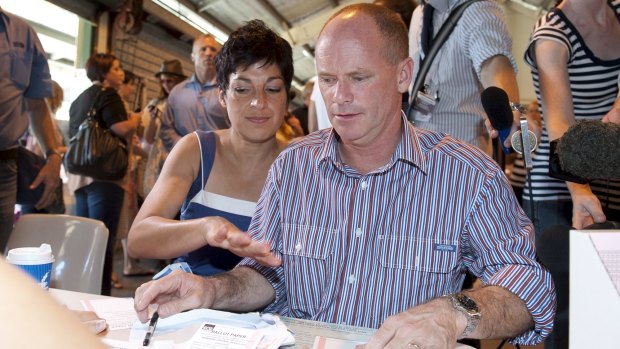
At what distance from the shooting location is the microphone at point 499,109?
194 centimetres

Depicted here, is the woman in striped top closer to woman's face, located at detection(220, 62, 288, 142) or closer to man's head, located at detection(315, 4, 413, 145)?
man's head, located at detection(315, 4, 413, 145)

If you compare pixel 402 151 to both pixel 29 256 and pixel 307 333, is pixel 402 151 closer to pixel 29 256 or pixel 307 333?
pixel 307 333

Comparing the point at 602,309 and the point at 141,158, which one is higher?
the point at 141,158

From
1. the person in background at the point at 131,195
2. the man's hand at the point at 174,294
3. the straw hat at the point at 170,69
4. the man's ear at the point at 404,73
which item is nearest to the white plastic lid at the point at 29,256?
the man's hand at the point at 174,294

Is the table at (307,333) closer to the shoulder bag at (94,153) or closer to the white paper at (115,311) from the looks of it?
the white paper at (115,311)

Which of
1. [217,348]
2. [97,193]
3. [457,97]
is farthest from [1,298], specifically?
[97,193]

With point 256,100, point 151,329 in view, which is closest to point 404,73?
point 256,100

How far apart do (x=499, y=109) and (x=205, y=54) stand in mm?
3470

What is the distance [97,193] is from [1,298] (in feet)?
14.4

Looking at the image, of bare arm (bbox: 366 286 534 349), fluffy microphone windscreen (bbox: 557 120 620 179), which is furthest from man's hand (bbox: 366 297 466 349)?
fluffy microphone windscreen (bbox: 557 120 620 179)

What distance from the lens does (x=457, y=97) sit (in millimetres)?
2748

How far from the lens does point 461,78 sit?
9.01ft

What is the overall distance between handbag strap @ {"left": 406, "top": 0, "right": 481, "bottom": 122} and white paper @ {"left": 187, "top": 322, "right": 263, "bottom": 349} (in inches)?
63.8

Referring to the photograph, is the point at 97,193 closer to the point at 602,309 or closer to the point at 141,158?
the point at 141,158
